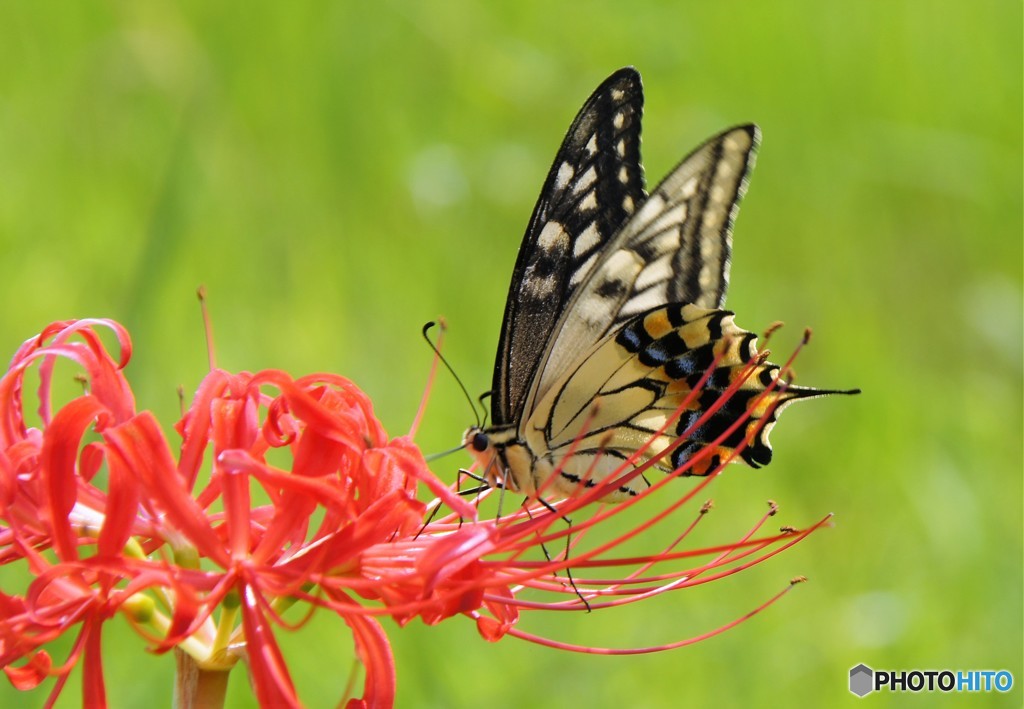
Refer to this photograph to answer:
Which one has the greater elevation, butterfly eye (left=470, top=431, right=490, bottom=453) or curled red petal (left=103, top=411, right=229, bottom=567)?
butterfly eye (left=470, top=431, right=490, bottom=453)

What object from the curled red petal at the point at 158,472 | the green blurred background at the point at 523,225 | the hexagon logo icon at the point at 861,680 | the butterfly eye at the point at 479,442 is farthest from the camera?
the green blurred background at the point at 523,225

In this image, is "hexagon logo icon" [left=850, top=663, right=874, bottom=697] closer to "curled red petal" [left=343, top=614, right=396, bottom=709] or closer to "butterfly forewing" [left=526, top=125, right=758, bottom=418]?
"butterfly forewing" [left=526, top=125, right=758, bottom=418]

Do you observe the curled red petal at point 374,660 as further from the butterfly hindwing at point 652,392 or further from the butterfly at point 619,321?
the butterfly hindwing at point 652,392

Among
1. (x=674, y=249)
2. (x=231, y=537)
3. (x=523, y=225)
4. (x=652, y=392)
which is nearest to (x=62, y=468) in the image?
(x=231, y=537)

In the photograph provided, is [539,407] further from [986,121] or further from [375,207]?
[986,121]

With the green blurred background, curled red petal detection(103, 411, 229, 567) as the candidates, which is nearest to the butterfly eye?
curled red petal detection(103, 411, 229, 567)

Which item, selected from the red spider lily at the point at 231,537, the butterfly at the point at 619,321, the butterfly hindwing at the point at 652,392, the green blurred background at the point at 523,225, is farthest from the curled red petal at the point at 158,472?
the green blurred background at the point at 523,225

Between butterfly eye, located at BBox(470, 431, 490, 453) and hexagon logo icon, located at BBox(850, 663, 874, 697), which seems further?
hexagon logo icon, located at BBox(850, 663, 874, 697)
